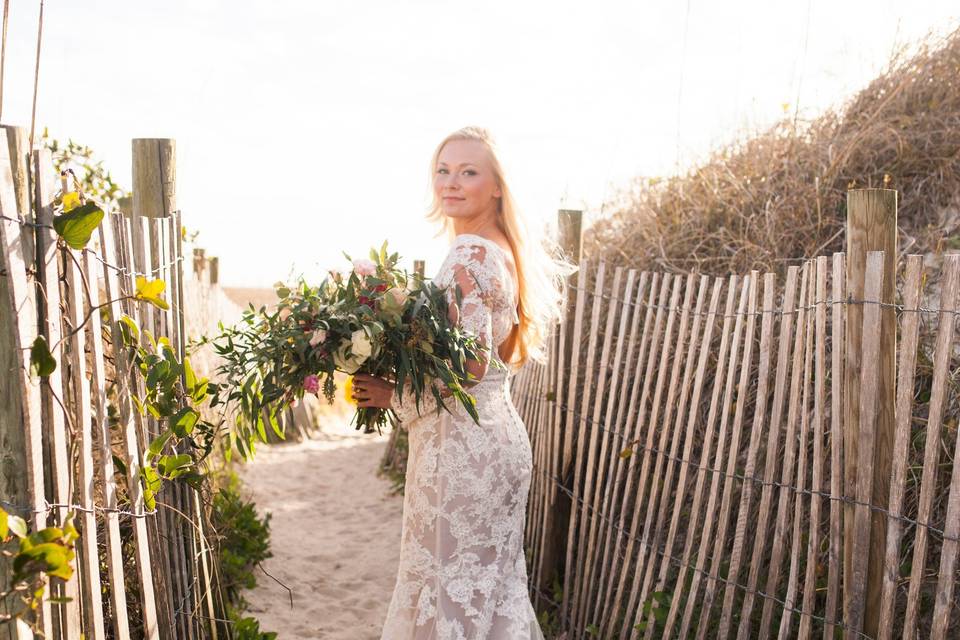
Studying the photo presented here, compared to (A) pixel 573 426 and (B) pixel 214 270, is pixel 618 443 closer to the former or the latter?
(A) pixel 573 426

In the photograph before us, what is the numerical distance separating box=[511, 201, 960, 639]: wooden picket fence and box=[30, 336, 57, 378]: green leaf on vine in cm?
210

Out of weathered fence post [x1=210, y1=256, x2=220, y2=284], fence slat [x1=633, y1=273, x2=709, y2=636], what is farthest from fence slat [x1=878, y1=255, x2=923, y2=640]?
weathered fence post [x1=210, y1=256, x2=220, y2=284]

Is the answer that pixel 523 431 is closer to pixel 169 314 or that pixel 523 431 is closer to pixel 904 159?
pixel 169 314

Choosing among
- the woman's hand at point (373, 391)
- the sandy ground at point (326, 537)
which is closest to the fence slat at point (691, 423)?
the woman's hand at point (373, 391)

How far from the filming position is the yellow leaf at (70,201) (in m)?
1.89

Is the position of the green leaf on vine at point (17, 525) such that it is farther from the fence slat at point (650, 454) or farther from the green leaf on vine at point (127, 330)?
the fence slat at point (650, 454)

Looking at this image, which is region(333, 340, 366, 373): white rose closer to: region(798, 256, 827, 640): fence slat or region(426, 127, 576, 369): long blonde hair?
region(426, 127, 576, 369): long blonde hair

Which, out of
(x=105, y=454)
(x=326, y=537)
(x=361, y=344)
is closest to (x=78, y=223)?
(x=105, y=454)

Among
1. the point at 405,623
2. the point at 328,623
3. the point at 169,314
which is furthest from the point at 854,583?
the point at 328,623

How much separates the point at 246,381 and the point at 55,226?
0.85 meters

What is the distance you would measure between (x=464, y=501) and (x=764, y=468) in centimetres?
131

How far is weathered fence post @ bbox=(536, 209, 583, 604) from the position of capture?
14.4 ft

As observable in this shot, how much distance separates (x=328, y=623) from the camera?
4422 mm

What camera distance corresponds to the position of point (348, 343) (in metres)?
2.48
